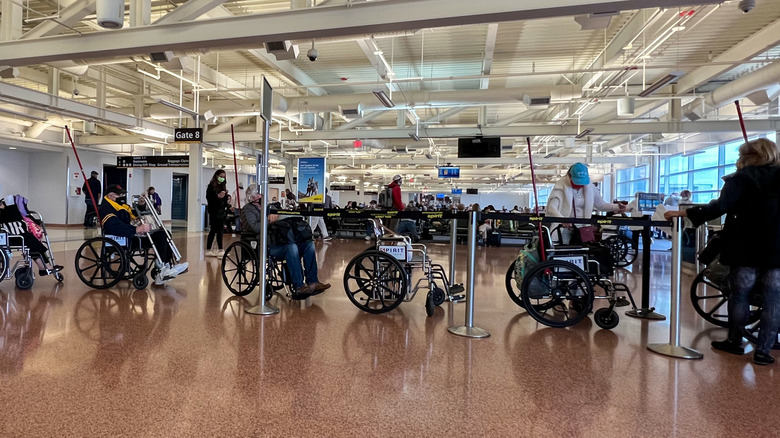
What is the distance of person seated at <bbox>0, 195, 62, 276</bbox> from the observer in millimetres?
4863

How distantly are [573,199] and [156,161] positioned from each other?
14.6 meters

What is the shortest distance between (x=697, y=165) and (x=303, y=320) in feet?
58.2

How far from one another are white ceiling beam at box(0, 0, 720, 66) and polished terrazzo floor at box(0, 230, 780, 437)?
2938 mm

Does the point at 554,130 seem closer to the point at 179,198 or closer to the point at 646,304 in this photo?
the point at 646,304

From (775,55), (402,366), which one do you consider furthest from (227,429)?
(775,55)

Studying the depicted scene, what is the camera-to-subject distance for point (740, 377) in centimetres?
272

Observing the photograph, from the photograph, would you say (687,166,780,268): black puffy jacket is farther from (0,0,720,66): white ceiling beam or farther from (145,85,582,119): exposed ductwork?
(145,85,582,119): exposed ductwork

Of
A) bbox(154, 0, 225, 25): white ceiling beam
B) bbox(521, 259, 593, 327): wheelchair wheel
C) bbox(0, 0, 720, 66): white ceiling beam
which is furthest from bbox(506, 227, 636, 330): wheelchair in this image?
bbox(154, 0, 225, 25): white ceiling beam

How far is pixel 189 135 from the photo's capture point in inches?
423

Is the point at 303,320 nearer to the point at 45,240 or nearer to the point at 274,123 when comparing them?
the point at 45,240

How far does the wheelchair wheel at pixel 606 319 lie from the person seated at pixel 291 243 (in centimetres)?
248

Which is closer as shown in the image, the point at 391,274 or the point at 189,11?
the point at 391,274

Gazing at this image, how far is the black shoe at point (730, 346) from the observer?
3.18 metres

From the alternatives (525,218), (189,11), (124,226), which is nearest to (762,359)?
(525,218)
